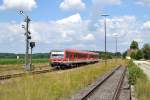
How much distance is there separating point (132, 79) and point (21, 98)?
15.6m

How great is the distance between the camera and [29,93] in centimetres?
1856

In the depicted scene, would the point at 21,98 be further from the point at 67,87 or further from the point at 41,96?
the point at 67,87

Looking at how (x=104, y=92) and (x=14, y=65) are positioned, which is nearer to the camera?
(x=104, y=92)

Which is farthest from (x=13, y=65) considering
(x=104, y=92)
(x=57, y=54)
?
(x=104, y=92)

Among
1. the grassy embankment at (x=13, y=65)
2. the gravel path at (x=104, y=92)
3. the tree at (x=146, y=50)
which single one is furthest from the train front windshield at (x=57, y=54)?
the tree at (x=146, y=50)

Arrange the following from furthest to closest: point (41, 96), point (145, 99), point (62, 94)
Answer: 1. point (62, 94)
2. point (145, 99)
3. point (41, 96)

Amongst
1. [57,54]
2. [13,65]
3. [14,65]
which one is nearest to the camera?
[57,54]

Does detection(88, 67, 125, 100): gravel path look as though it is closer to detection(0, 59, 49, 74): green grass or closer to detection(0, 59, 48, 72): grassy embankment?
detection(0, 59, 49, 74): green grass

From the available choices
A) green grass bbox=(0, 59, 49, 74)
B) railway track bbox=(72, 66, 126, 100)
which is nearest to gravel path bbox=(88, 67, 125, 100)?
railway track bbox=(72, 66, 126, 100)

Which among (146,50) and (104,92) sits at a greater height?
(146,50)

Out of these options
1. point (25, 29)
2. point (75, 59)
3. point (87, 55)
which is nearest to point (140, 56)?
point (87, 55)

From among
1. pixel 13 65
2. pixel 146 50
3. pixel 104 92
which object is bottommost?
pixel 104 92

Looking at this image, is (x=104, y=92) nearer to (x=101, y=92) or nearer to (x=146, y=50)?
(x=101, y=92)

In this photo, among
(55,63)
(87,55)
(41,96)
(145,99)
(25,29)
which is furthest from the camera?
(87,55)
